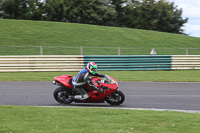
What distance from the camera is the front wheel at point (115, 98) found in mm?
9641

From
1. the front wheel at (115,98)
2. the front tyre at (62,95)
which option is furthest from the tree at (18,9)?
the front wheel at (115,98)

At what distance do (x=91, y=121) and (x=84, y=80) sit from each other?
293 centimetres

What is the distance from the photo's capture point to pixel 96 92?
952 centimetres

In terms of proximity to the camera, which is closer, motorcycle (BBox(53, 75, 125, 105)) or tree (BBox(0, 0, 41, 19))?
motorcycle (BBox(53, 75, 125, 105))

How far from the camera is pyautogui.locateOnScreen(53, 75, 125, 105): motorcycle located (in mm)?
9438

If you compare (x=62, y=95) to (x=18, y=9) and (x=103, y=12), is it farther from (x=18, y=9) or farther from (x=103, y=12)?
(x=103, y=12)

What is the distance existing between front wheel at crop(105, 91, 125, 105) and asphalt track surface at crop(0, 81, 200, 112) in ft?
0.47

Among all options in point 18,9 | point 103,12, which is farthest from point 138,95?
point 103,12

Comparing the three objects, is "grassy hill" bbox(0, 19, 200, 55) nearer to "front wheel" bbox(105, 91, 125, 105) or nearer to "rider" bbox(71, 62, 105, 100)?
"front wheel" bbox(105, 91, 125, 105)

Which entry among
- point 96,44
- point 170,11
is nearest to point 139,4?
point 170,11

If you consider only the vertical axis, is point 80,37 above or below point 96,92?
above

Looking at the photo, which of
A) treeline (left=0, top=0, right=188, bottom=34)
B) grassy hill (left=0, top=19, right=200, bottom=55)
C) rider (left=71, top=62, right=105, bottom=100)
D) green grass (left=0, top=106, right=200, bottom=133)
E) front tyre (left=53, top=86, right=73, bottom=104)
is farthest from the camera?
treeline (left=0, top=0, right=188, bottom=34)

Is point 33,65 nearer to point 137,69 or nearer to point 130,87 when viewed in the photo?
point 137,69

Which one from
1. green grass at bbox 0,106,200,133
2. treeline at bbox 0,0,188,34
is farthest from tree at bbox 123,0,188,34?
green grass at bbox 0,106,200,133
